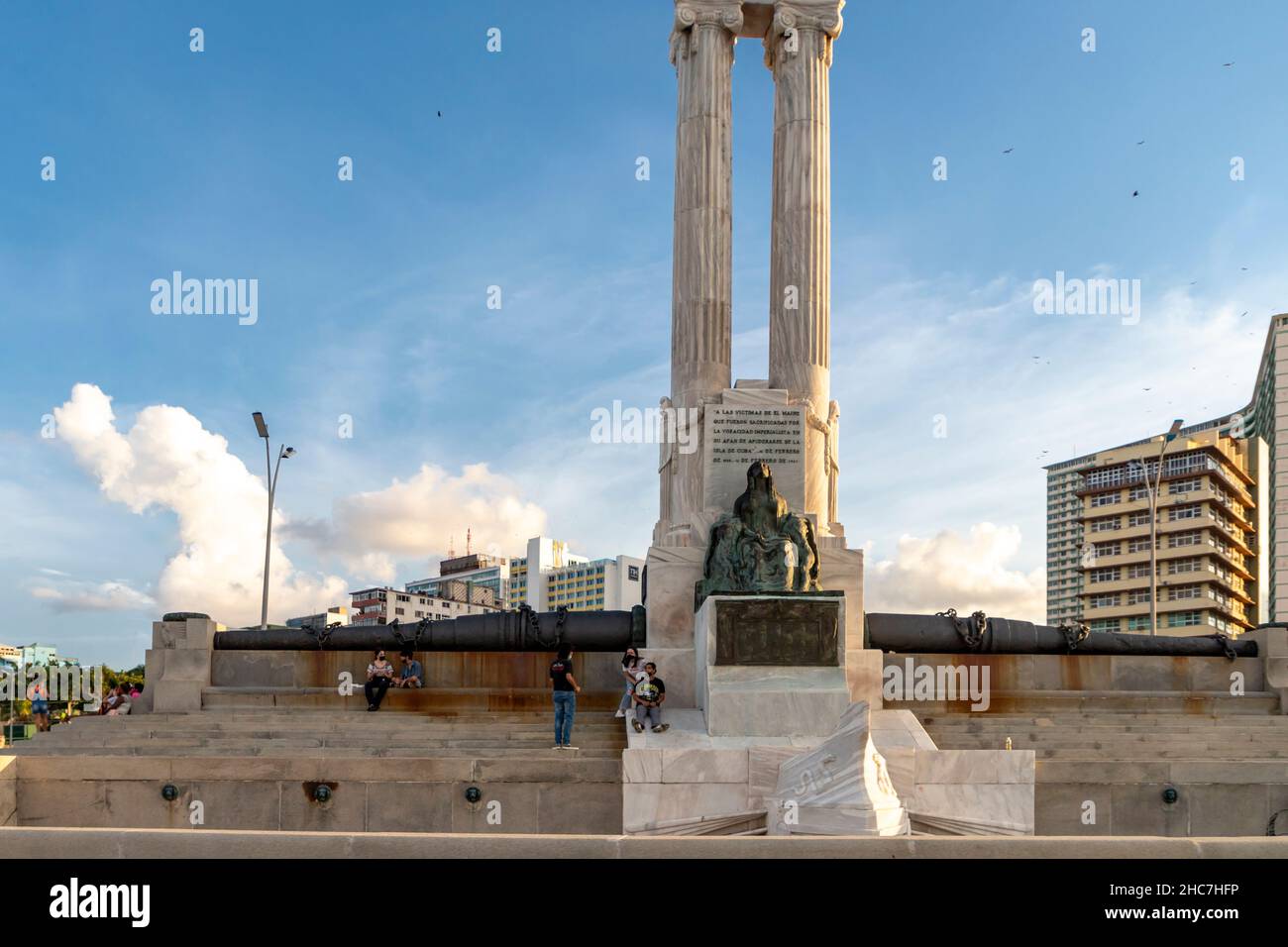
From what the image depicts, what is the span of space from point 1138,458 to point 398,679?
81.7m

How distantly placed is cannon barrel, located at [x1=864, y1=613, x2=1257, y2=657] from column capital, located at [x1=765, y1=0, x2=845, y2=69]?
11740 mm

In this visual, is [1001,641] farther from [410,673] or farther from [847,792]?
[847,792]

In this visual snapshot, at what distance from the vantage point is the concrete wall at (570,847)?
714cm

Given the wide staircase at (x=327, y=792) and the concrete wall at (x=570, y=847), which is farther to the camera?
the wide staircase at (x=327, y=792)

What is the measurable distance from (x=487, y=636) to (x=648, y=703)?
18.7 ft

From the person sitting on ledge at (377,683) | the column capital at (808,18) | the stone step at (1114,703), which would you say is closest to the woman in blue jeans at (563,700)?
the person sitting on ledge at (377,683)

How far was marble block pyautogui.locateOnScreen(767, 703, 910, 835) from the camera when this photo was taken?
37.6ft

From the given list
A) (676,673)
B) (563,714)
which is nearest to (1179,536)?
(676,673)

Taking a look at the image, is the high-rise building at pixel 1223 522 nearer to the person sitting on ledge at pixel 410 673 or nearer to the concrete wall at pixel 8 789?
the person sitting on ledge at pixel 410 673

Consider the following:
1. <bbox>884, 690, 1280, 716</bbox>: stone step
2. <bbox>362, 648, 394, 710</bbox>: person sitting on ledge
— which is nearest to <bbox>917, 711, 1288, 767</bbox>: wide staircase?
<bbox>884, 690, 1280, 716</bbox>: stone step

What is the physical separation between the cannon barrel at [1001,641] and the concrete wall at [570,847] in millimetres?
15056

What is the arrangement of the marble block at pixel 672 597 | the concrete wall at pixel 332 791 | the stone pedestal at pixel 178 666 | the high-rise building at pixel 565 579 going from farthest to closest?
the high-rise building at pixel 565 579
the marble block at pixel 672 597
the stone pedestal at pixel 178 666
the concrete wall at pixel 332 791
